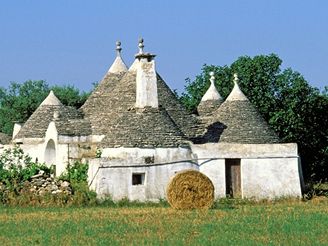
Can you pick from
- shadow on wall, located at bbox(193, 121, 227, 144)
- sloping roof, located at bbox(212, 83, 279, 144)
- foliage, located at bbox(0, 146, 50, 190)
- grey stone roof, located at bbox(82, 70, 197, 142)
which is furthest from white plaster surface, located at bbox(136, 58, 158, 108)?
foliage, located at bbox(0, 146, 50, 190)

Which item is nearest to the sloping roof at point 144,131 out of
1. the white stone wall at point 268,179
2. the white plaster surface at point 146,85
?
the white plaster surface at point 146,85

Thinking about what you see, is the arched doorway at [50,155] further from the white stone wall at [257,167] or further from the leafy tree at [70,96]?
the leafy tree at [70,96]

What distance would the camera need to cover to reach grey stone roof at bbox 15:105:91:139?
38.8 m

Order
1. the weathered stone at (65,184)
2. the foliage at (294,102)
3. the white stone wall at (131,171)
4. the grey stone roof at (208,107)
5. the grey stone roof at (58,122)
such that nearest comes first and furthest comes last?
the weathered stone at (65,184) < the white stone wall at (131,171) < the grey stone roof at (58,122) < the grey stone roof at (208,107) < the foliage at (294,102)

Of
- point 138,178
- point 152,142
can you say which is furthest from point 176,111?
point 138,178

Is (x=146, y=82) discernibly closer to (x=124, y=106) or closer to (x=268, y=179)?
(x=124, y=106)

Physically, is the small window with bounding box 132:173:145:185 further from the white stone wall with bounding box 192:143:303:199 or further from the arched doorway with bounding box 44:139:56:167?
the arched doorway with bounding box 44:139:56:167

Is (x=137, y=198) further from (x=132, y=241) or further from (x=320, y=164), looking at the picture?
(x=320, y=164)

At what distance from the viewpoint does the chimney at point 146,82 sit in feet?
118

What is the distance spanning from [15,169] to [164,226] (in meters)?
12.5

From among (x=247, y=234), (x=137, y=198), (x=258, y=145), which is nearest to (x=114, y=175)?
(x=137, y=198)

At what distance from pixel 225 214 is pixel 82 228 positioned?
220 inches

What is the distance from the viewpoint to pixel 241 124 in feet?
127

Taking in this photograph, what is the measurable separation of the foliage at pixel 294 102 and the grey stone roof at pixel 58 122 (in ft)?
48.1
